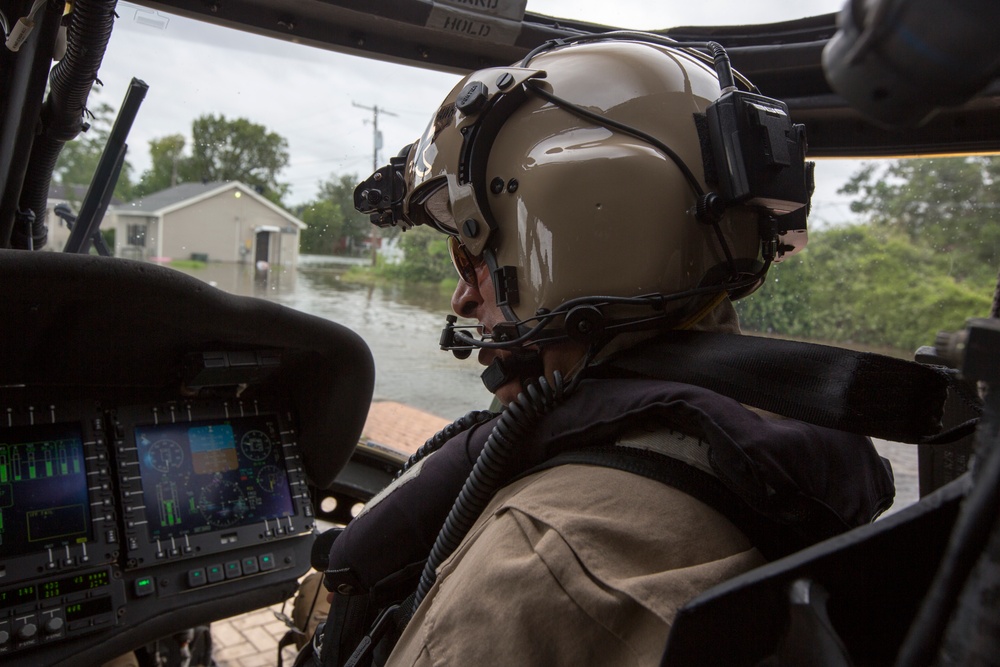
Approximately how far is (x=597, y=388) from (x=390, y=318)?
1714mm

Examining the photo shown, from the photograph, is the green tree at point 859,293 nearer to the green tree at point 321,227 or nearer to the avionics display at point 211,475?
the green tree at point 321,227

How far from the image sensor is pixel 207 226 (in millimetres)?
2203

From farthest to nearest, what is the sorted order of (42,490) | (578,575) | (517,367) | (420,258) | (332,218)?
(420,258), (332,218), (42,490), (517,367), (578,575)

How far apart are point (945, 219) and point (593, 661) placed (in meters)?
1.85

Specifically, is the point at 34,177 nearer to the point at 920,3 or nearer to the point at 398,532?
the point at 398,532

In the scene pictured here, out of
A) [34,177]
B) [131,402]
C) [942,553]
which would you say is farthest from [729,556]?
[34,177]

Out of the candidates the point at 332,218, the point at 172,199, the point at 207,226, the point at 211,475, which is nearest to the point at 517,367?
the point at 211,475

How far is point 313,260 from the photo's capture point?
2.37 metres

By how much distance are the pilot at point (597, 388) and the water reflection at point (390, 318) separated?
91 cm

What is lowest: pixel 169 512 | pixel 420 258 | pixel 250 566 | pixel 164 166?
pixel 250 566

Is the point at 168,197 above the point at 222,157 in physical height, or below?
below

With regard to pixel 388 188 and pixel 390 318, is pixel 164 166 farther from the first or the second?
pixel 388 188

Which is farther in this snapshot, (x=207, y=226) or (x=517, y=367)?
(x=207, y=226)

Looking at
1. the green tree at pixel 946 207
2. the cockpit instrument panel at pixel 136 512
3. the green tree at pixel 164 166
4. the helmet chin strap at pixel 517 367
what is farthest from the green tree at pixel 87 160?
the green tree at pixel 946 207
